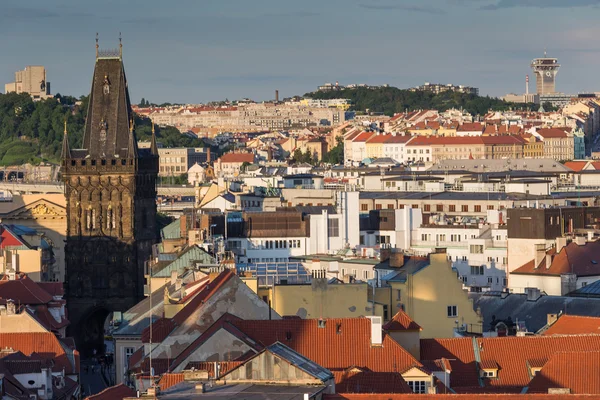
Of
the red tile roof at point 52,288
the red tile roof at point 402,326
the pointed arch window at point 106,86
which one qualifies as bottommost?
the red tile roof at point 52,288

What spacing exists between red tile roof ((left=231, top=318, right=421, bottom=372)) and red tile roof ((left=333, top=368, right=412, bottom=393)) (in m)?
3.06

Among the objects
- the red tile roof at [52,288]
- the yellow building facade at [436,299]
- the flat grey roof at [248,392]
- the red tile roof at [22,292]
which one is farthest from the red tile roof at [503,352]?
the red tile roof at [52,288]

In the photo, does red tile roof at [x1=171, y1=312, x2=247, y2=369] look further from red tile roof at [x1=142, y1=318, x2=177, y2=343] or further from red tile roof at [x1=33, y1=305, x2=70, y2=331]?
red tile roof at [x1=33, y1=305, x2=70, y2=331]

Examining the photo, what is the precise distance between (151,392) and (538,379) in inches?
328

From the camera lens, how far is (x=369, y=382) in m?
38.2

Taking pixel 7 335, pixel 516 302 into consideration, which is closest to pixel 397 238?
pixel 516 302

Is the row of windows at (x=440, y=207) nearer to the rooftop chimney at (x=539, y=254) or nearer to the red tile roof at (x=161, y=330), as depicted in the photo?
the rooftop chimney at (x=539, y=254)

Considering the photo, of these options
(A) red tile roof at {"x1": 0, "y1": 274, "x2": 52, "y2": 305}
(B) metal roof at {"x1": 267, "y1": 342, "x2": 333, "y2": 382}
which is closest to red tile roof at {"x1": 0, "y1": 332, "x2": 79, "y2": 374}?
(A) red tile roof at {"x1": 0, "y1": 274, "x2": 52, "y2": 305}

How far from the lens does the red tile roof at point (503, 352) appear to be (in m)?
43.5

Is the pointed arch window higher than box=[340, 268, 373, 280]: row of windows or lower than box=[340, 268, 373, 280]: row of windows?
higher

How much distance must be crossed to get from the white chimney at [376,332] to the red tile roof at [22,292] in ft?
80.7

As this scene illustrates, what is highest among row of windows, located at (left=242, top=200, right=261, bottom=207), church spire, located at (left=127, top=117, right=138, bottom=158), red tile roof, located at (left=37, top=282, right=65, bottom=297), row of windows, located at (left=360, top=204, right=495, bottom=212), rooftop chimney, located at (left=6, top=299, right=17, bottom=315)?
church spire, located at (left=127, top=117, right=138, bottom=158)

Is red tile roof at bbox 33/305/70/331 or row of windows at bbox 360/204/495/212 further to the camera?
row of windows at bbox 360/204/495/212

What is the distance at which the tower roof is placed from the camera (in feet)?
316
